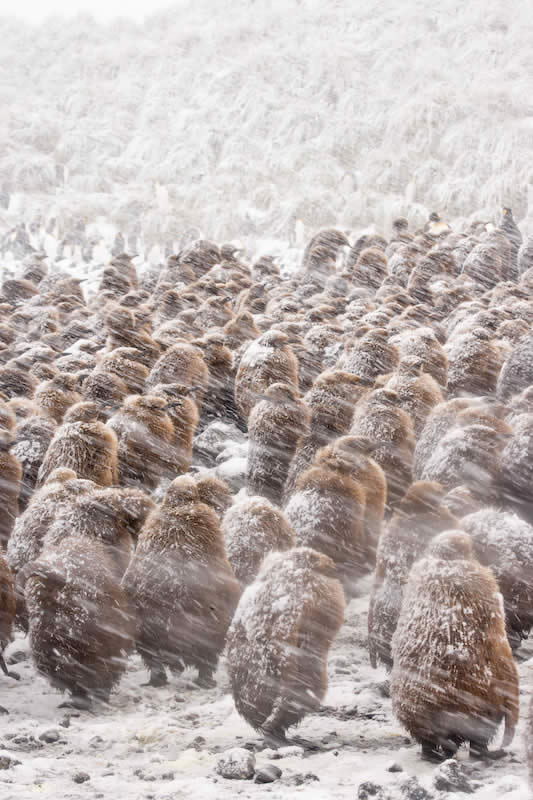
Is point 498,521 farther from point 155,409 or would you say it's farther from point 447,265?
point 447,265

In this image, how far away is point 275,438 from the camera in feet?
24.9

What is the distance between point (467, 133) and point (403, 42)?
15.4 metres

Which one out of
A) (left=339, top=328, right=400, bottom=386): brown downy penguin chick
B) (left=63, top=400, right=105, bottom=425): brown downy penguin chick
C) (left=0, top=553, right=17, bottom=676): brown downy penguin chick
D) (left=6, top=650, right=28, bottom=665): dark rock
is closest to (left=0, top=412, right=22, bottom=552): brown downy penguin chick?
(left=63, top=400, right=105, bottom=425): brown downy penguin chick

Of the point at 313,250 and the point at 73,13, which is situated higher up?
the point at 73,13

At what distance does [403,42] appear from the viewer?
1911 inches

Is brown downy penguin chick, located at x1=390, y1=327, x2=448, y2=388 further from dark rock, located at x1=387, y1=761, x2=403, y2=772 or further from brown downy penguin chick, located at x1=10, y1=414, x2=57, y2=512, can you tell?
dark rock, located at x1=387, y1=761, x2=403, y2=772

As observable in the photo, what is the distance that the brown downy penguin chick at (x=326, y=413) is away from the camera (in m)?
7.26

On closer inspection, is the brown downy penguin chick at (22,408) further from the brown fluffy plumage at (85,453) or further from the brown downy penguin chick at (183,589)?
the brown downy penguin chick at (183,589)

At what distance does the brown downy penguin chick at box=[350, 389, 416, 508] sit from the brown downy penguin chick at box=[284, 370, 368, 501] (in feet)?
1.18

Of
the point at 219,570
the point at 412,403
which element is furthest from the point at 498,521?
the point at 412,403

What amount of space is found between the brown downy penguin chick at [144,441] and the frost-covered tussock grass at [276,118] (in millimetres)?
25086

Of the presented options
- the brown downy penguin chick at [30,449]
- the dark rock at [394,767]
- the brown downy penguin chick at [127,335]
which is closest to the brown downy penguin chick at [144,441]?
the brown downy penguin chick at [30,449]

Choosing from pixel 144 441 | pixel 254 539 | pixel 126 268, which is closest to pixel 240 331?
pixel 144 441

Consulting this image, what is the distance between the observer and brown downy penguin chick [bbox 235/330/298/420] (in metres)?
9.04
